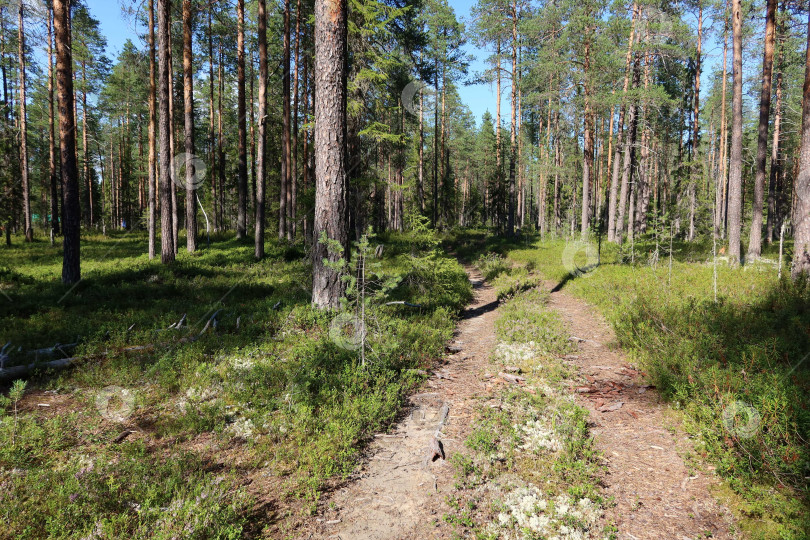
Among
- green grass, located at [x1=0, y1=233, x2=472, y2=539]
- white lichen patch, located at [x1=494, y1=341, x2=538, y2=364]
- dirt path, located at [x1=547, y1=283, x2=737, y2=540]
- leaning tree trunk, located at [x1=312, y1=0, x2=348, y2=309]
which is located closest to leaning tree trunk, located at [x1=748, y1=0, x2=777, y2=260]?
dirt path, located at [x1=547, y1=283, x2=737, y2=540]

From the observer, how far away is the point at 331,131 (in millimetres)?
6953

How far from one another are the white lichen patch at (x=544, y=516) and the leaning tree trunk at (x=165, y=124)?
1437cm

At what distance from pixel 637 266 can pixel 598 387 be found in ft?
35.8

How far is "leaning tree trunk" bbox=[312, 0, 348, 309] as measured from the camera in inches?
269

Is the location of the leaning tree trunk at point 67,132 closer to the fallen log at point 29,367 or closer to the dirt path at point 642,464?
the fallen log at point 29,367

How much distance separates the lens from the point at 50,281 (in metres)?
10.8

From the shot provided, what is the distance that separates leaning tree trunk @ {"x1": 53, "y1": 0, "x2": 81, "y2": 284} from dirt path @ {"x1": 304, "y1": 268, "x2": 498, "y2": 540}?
416 inches

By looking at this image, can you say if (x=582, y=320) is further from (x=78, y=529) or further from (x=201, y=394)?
(x=78, y=529)

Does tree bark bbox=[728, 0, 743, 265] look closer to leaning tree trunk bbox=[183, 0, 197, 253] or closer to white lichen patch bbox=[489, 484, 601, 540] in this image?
white lichen patch bbox=[489, 484, 601, 540]

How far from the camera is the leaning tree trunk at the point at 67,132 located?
9254 mm

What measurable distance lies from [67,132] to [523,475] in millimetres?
12867

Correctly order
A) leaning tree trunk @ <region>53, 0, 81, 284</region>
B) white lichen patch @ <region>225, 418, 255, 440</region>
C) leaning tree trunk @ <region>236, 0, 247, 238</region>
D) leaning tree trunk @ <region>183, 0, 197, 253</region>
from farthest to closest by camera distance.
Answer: leaning tree trunk @ <region>236, 0, 247, 238</region>, leaning tree trunk @ <region>183, 0, 197, 253</region>, leaning tree trunk @ <region>53, 0, 81, 284</region>, white lichen patch @ <region>225, 418, 255, 440</region>

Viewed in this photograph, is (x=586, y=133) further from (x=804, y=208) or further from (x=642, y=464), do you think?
(x=642, y=464)

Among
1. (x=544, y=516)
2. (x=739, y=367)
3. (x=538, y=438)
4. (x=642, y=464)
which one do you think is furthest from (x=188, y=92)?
(x=739, y=367)
